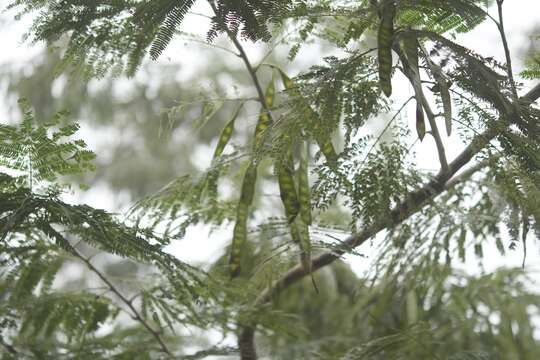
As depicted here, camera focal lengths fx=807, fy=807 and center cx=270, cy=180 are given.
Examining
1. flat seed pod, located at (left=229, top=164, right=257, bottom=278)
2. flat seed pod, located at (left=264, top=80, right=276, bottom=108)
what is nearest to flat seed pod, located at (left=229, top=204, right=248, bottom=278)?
flat seed pod, located at (left=229, top=164, right=257, bottom=278)

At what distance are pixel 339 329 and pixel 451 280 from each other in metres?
0.69

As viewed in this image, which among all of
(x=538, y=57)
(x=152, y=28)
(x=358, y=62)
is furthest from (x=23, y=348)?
(x=538, y=57)

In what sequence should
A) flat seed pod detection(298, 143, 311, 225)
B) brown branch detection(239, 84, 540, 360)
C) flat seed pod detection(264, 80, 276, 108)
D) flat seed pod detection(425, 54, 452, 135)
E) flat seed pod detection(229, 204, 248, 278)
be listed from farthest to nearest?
1. flat seed pod detection(264, 80, 276, 108)
2. flat seed pod detection(229, 204, 248, 278)
3. flat seed pod detection(298, 143, 311, 225)
4. brown branch detection(239, 84, 540, 360)
5. flat seed pod detection(425, 54, 452, 135)

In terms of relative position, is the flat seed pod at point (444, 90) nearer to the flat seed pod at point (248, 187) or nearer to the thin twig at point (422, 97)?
the thin twig at point (422, 97)

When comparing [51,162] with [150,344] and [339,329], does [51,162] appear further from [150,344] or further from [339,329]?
[339,329]

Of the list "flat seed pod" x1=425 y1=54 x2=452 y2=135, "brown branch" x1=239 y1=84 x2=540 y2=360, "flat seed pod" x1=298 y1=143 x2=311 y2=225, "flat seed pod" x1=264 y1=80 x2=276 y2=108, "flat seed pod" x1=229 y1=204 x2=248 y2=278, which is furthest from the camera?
"flat seed pod" x1=264 y1=80 x2=276 y2=108

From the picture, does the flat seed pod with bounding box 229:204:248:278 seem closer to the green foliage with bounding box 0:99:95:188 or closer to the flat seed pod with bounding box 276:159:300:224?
the flat seed pod with bounding box 276:159:300:224

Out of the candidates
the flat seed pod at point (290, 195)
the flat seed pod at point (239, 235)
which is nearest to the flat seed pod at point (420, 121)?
the flat seed pod at point (290, 195)

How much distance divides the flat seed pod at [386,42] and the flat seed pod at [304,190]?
244 mm

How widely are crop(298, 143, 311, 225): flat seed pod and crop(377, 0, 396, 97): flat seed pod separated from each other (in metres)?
0.24

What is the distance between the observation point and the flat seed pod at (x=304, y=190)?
3.79ft

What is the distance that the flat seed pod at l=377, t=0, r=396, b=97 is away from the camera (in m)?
0.93

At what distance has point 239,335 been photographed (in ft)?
4.98

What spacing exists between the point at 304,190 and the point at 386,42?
0.30 metres
